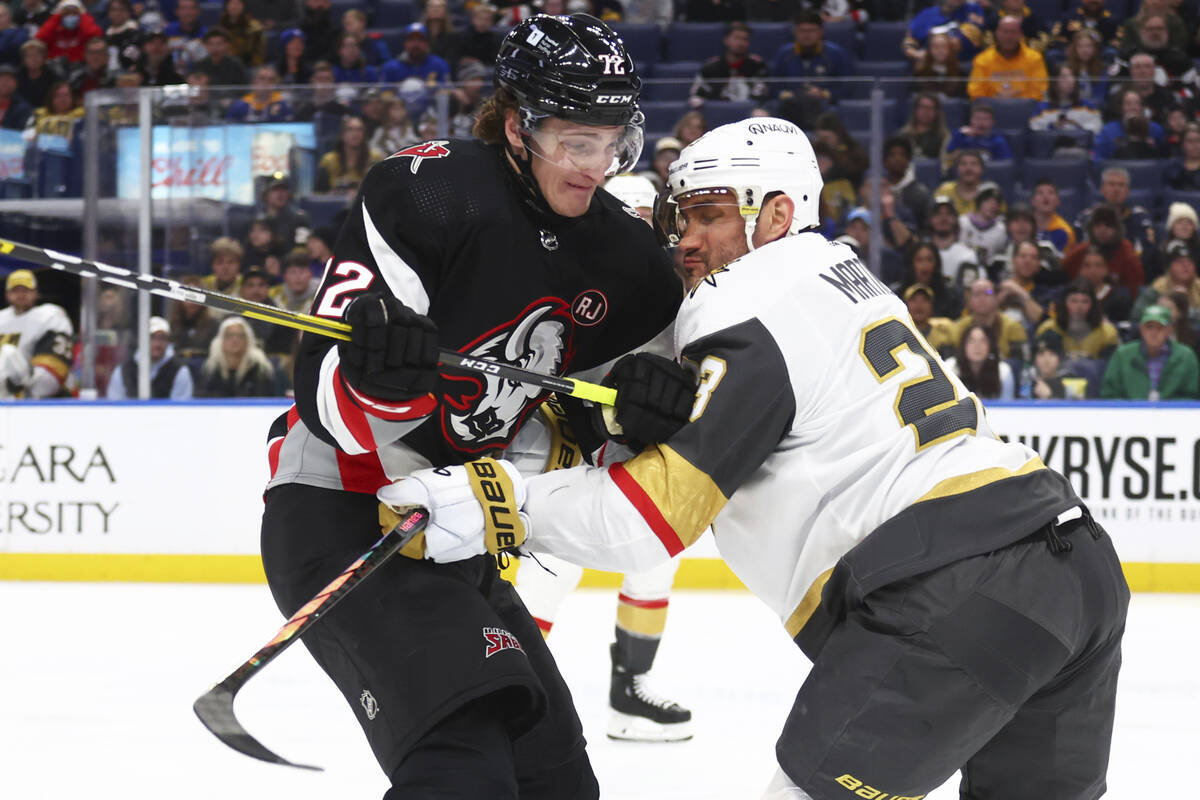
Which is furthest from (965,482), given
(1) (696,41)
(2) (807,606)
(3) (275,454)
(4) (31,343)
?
(1) (696,41)

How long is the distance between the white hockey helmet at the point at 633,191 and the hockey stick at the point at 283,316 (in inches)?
67.5

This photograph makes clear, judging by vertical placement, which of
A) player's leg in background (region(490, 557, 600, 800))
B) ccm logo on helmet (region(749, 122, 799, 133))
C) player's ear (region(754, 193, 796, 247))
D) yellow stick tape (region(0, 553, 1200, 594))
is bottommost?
yellow stick tape (region(0, 553, 1200, 594))

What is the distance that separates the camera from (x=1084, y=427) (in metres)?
5.68

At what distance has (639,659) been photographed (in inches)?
150

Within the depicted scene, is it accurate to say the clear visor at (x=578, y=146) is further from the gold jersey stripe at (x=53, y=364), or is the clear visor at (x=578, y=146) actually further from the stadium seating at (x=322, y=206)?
the gold jersey stripe at (x=53, y=364)

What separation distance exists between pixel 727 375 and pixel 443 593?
0.51 metres

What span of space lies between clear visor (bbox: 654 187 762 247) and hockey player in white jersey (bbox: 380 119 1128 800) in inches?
4.9

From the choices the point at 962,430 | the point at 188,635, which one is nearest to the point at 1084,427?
the point at 188,635

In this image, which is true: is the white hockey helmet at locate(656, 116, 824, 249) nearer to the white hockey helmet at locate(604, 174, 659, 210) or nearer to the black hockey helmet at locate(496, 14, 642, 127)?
the black hockey helmet at locate(496, 14, 642, 127)

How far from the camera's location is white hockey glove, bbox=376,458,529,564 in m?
1.84

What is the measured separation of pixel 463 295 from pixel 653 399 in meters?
0.36

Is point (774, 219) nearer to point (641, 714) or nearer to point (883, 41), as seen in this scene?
point (641, 714)

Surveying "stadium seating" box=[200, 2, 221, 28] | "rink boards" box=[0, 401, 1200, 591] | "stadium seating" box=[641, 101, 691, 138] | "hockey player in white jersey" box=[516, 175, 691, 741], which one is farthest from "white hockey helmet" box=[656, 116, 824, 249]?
"stadium seating" box=[200, 2, 221, 28]

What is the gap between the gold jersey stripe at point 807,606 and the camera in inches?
73.8
